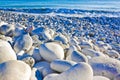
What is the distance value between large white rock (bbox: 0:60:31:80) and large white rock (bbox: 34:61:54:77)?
0.36 meters

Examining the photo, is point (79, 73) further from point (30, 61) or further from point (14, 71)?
point (30, 61)

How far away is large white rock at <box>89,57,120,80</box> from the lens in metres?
3.01

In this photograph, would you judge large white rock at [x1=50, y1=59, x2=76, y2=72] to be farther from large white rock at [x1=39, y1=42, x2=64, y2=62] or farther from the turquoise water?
the turquoise water

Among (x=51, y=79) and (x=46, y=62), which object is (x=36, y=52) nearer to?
(x=46, y=62)

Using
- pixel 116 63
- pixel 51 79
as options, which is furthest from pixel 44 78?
pixel 116 63

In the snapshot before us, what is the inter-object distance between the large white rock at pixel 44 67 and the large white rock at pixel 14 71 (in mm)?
357

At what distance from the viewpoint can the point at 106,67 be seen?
10.1ft

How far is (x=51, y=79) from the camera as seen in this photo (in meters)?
2.70

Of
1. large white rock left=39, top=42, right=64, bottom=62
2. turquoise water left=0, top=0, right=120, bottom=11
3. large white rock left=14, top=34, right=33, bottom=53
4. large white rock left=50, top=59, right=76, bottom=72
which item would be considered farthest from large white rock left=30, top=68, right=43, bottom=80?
turquoise water left=0, top=0, right=120, bottom=11

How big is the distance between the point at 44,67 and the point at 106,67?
26.3 inches

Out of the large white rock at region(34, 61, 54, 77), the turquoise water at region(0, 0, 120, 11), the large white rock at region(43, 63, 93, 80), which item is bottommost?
the turquoise water at region(0, 0, 120, 11)

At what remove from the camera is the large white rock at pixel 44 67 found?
9.79 ft

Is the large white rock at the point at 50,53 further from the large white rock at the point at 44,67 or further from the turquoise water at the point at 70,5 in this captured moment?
the turquoise water at the point at 70,5

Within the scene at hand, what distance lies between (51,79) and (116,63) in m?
0.87
